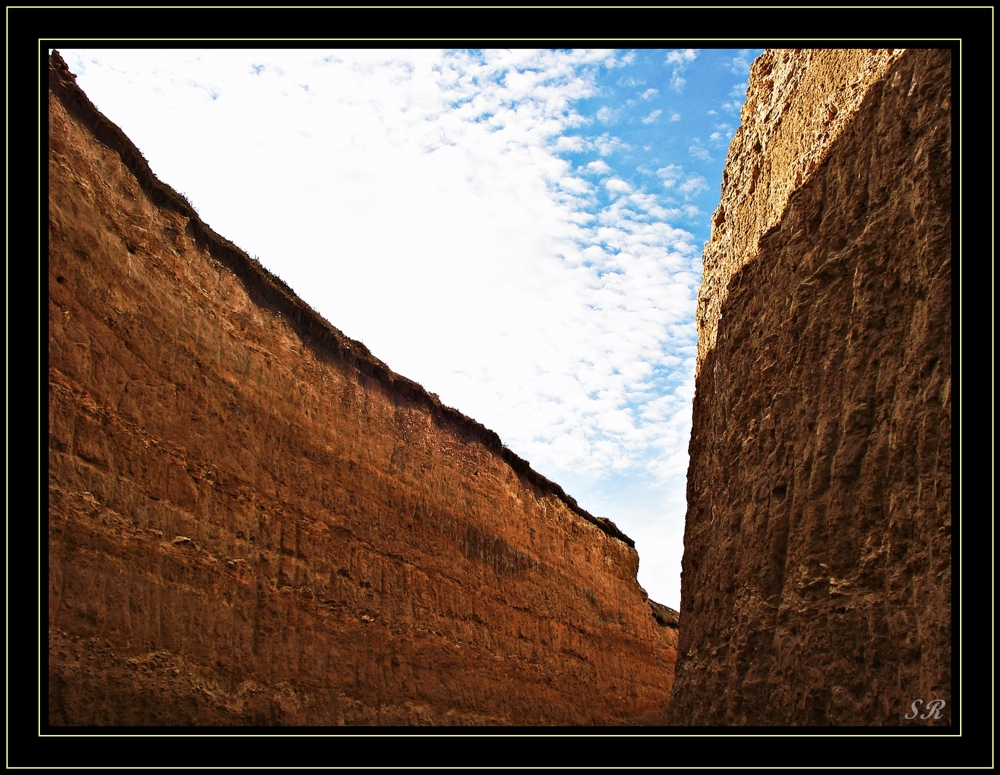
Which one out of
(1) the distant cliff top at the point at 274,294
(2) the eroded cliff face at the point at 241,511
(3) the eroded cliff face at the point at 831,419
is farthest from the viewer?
(1) the distant cliff top at the point at 274,294

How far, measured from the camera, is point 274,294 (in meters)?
18.2

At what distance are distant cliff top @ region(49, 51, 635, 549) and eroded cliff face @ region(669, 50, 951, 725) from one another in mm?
8542

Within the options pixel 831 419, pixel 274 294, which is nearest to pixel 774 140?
pixel 831 419

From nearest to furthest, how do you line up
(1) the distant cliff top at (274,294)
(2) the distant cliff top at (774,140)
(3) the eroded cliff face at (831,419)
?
(3) the eroded cliff face at (831,419) → (2) the distant cliff top at (774,140) → (1) the distant cliff top at (274,294)

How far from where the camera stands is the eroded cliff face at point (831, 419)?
28.3 feet

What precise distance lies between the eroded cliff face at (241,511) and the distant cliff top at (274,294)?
49 mm

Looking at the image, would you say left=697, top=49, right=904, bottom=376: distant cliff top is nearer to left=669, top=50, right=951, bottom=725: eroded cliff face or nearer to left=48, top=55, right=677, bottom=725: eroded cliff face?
left=669, top=50, right=951, bottom=725: eroded cliff face

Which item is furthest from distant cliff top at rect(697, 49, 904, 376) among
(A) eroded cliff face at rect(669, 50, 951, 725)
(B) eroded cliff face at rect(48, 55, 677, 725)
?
(B) eroded cliff face at rect(48, 55, 677, 725)

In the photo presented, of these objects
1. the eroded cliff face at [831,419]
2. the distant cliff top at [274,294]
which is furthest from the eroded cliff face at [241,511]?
the eroded cliff face at [831,419]

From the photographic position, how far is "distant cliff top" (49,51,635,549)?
47.1 feet

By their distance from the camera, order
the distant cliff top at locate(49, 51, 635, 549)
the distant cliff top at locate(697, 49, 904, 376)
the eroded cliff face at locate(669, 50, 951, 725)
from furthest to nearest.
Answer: the distant cliff top at locate(49, 51, 635, 549)
the distant cliff top at locate(697, 49, 904, 376)
the eroded cliff face at locate(669, 50, 951, 725)

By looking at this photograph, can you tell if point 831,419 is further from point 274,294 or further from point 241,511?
point 274,294

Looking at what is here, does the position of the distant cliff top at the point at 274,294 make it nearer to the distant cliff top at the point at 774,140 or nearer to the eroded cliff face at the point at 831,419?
the distant cliff top at the point at 774,140

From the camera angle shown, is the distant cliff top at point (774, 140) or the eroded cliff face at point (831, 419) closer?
the eroded cliff face at point (831, 419)
